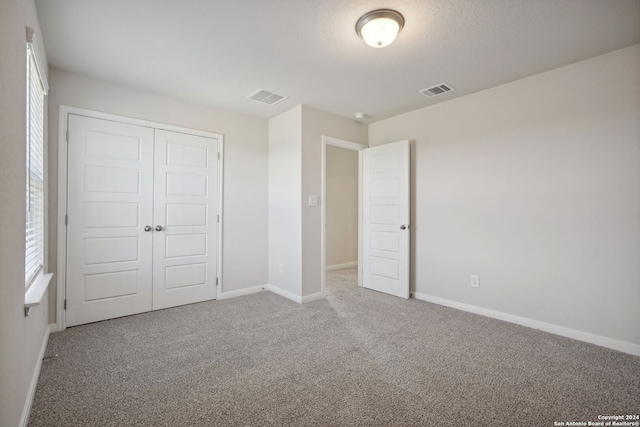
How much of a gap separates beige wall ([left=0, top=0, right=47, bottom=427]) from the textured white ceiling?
0.63 meters

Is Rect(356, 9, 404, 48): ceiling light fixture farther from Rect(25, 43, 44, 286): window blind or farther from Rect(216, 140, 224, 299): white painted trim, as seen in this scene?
Rect(216, 140, 224, 299): white painted trim

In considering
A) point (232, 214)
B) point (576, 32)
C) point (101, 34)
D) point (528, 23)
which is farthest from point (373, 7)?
point (232, 214)

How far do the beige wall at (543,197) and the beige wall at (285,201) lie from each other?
1665mm

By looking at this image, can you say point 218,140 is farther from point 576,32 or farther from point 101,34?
point 576,32

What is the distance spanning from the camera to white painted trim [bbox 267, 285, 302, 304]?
3730 millimetres

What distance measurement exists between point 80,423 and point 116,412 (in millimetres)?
161

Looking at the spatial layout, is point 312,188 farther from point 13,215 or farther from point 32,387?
point 32,387

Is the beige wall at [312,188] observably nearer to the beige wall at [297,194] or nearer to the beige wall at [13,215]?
the beige wall at [297,194]

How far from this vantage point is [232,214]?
13.0 ft

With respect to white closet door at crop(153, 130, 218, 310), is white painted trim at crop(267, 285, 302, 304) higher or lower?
lower

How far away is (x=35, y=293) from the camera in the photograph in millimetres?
1891

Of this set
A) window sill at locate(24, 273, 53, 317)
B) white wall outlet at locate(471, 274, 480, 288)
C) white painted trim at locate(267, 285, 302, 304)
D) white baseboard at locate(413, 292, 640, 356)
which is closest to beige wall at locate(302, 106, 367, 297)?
white painted trim at locate(267, 285, 302, 304)

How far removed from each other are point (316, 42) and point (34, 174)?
2.42m

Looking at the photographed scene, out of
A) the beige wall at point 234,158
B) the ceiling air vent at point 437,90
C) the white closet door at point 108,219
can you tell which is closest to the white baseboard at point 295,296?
the beige wall at point 234,158
